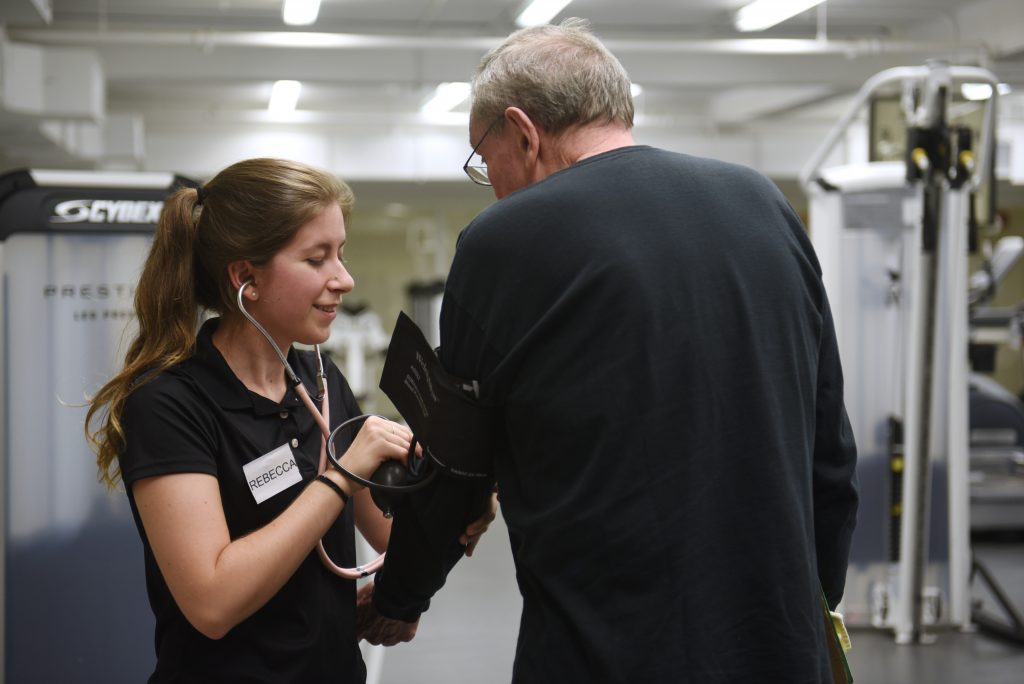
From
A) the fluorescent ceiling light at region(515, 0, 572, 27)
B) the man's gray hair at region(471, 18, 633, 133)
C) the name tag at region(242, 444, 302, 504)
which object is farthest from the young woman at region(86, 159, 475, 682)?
the fluorescent ceiling light at region(515, 0, 572, 27)

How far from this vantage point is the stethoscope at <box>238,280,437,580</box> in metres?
1.38

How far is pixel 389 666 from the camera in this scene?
449 centimetres

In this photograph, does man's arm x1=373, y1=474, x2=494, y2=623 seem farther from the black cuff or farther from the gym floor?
the gym floor

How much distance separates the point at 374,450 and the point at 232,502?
206 millimetres

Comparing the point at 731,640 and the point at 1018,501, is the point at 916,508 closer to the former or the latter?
the point at 1018,501

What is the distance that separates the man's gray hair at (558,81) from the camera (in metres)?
1.29

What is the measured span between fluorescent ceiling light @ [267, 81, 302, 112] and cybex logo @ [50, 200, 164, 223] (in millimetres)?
7366

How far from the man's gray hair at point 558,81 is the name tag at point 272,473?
555 millimetres

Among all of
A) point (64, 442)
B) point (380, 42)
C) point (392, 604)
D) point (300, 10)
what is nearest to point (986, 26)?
point (380, 42)

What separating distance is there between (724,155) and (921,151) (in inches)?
308

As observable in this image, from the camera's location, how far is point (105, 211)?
3.13 meters

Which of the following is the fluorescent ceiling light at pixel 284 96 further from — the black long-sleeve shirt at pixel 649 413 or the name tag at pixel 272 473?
the black long-sleeve shirt at pixel 649 413

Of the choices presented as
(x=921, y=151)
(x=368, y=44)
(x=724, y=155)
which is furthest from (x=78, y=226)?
(x=724, y=155)

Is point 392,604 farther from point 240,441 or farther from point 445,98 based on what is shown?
point 445,98
